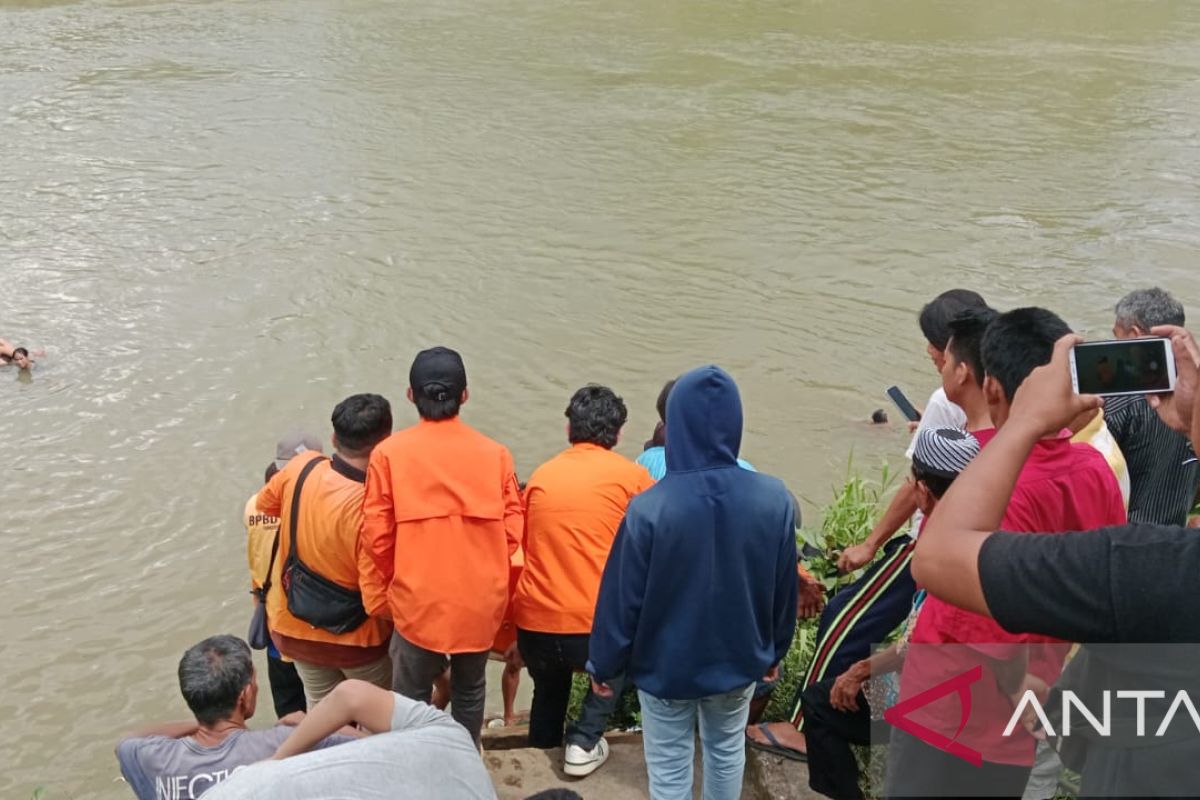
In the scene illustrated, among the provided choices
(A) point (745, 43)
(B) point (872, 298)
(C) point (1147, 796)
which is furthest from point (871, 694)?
(A) point (745, 43)

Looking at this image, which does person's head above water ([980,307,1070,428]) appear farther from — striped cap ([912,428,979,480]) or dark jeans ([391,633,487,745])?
dark jeans ([391,633,487,745])

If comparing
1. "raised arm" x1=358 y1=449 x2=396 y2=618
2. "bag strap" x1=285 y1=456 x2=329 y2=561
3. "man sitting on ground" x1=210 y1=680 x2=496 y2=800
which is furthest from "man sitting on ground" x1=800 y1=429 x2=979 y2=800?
"bag strap" x1=285 y1=456 x2=329 y2=561

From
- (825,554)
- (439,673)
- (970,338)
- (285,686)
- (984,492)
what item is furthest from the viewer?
(825,554)

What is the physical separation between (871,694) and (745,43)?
69.7 feet

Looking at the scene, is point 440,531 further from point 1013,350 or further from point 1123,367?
point 1123,367

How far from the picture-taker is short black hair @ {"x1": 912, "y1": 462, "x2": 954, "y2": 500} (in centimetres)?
295

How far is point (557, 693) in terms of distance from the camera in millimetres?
4094

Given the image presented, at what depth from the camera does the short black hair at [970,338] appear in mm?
3238

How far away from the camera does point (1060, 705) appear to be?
89.8 inches

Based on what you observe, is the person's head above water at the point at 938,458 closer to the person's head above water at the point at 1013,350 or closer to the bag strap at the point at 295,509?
the person's head above water at the point at 1013,350

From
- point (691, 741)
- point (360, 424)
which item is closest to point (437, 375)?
point (360, 424)

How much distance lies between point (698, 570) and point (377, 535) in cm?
118

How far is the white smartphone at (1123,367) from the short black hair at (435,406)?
211 cm

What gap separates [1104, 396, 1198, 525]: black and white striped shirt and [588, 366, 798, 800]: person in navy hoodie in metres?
1.65
